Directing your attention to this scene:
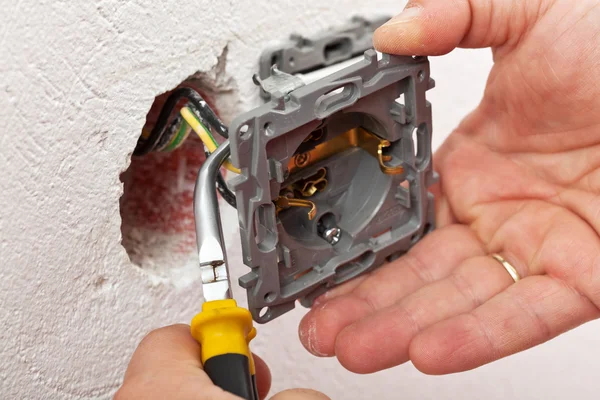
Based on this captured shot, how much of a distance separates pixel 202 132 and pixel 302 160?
10cm

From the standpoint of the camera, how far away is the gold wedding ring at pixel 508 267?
707mm

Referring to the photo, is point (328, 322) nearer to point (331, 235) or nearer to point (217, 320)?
point (331, 235)

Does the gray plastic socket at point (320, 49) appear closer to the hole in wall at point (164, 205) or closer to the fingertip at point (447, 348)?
the hole in wall at point (164, 205)

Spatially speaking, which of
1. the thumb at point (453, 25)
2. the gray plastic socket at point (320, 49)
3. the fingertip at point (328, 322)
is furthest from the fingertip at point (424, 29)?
the fingertip at point (328, 322)

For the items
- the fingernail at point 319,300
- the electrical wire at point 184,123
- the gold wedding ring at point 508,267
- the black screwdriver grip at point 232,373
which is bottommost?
the gold wedding ring at point 508,267

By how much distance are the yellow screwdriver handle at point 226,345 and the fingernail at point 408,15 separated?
283 mm

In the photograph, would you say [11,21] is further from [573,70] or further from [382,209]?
[573,70]

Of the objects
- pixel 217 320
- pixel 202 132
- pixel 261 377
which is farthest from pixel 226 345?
pixel 202 132

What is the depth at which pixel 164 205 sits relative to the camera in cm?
79

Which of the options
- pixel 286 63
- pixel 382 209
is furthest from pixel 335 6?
pixel 382 209

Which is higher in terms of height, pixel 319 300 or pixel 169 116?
pixel 169 116

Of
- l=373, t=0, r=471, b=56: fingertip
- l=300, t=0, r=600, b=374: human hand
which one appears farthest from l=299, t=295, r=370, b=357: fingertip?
l=373, t=0, r=471, b=56: fingertip

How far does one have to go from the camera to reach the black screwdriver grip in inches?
19.1

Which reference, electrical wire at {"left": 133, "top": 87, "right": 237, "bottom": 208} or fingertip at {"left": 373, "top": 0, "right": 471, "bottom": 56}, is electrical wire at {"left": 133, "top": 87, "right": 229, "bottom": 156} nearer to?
electrical wire at {"left": 133, "top": 87, "right": 237, "bottom": 208}
